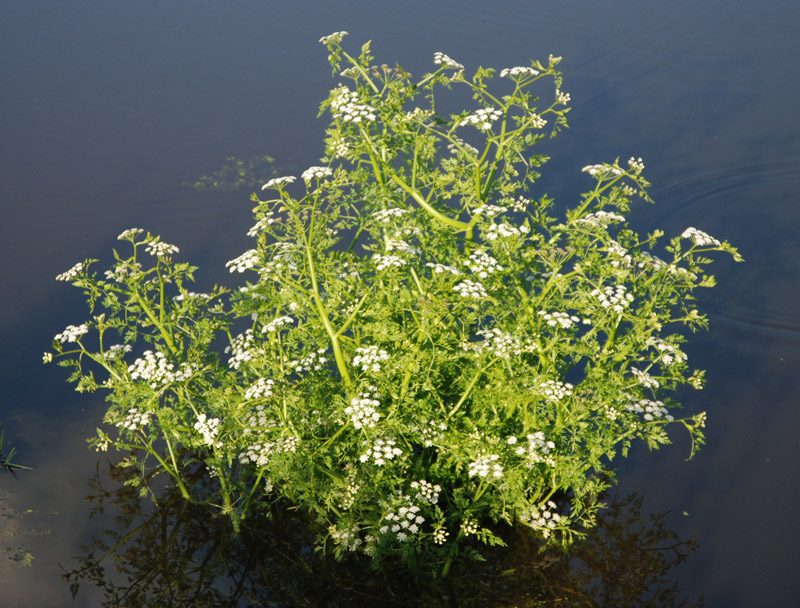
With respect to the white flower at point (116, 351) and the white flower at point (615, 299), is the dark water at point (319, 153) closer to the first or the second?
the white flower at point (116, 351)

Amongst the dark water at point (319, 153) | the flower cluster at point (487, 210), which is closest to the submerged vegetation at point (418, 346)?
the flower cluster at point (487, 210)

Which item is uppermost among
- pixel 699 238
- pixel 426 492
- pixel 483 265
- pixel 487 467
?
pixel 699 238

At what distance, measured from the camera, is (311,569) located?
5.37 metres

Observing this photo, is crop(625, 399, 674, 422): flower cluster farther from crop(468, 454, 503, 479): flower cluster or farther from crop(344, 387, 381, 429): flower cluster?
crop(344, 387, 381, 429): flower cluster

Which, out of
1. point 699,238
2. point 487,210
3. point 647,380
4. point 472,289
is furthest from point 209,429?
point 699,238

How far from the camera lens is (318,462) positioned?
510cm

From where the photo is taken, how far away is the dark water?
6.08 meters

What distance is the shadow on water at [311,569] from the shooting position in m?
5.19

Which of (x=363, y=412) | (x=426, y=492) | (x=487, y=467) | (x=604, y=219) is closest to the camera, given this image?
(x=363, y=412)

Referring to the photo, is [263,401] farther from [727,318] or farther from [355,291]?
[727,318]

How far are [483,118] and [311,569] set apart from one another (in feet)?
10.3

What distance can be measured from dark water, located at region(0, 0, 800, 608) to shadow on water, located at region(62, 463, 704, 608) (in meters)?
0.19

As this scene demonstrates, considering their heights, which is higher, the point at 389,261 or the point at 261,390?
the point at 389,261

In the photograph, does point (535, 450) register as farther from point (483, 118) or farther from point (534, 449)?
point (483, 118)
